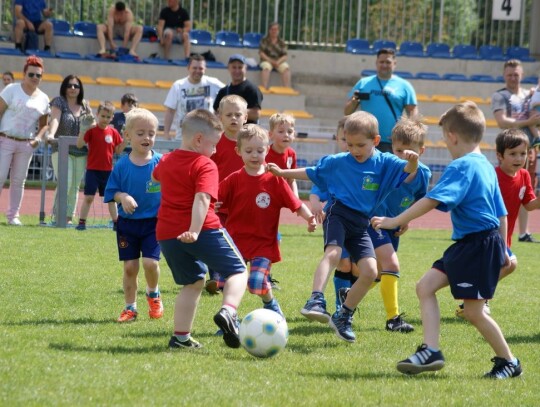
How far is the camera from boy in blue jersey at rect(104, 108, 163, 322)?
A: 7.32m

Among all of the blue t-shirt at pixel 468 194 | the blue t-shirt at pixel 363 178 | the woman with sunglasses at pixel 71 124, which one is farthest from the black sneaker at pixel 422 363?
the woman with sunglasses at pixel 71 124

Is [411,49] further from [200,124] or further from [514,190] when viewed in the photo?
[200,124]

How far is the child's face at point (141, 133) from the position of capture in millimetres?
7203

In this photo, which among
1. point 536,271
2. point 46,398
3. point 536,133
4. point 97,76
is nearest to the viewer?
point 46,398

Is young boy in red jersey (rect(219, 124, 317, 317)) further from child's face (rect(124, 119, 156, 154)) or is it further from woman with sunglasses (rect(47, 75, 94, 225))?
woman with sunglasses (rect(47, 75, 94, 225))

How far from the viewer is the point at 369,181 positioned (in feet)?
22.8

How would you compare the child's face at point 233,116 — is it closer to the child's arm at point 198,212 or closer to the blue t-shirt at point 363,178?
the blue t-shirt at point 363,178

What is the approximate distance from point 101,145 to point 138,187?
6.25 m

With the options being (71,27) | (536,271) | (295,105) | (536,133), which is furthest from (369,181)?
(71,27)

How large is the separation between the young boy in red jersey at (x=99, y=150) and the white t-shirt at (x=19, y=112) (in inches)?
30.1

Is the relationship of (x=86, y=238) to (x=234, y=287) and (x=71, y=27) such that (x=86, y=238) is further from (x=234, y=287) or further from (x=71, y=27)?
(x=71, y=27)

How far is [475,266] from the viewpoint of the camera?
19.1ft

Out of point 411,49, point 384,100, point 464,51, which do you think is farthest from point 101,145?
point 464,51

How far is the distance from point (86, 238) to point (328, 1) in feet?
55.0
